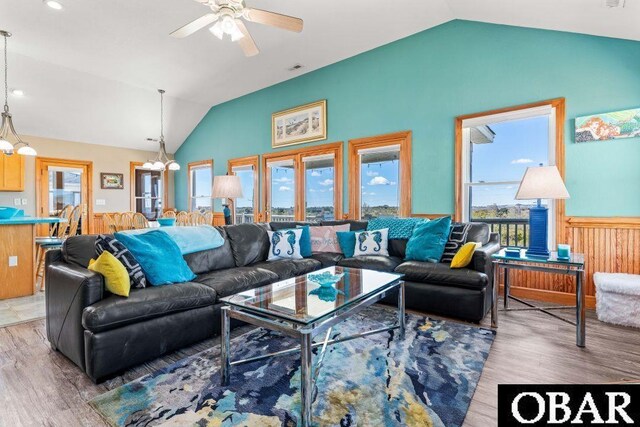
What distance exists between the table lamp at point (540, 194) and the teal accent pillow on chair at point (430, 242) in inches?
31.8

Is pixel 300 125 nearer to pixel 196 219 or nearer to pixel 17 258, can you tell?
pixel 196 219

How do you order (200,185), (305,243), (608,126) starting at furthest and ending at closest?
(200,185)
(305,243)
(608,126)

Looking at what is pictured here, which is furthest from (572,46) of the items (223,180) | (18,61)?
(18,61)

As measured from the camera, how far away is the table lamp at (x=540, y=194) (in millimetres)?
2605

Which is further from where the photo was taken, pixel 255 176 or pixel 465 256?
pixel 255 176

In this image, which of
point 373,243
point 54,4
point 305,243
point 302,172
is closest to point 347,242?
point 373,243

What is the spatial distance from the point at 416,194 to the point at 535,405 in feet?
9.71

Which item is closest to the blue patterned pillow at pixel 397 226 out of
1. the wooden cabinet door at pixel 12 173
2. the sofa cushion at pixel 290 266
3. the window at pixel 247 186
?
the sofa cushion at pixel 290 266

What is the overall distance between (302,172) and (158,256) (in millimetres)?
3443

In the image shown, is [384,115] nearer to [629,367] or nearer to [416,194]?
[416,194]

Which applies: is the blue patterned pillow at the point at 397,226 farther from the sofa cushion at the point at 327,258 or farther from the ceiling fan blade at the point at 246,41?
the ceiling fan blade at the point at 246,41

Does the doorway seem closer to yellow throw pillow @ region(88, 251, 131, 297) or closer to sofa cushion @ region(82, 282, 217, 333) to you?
yellow throw pillow @ region(88, 251, 131, 297)

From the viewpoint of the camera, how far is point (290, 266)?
130 inches

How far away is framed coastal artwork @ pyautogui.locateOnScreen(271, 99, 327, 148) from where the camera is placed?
17.2 feet
